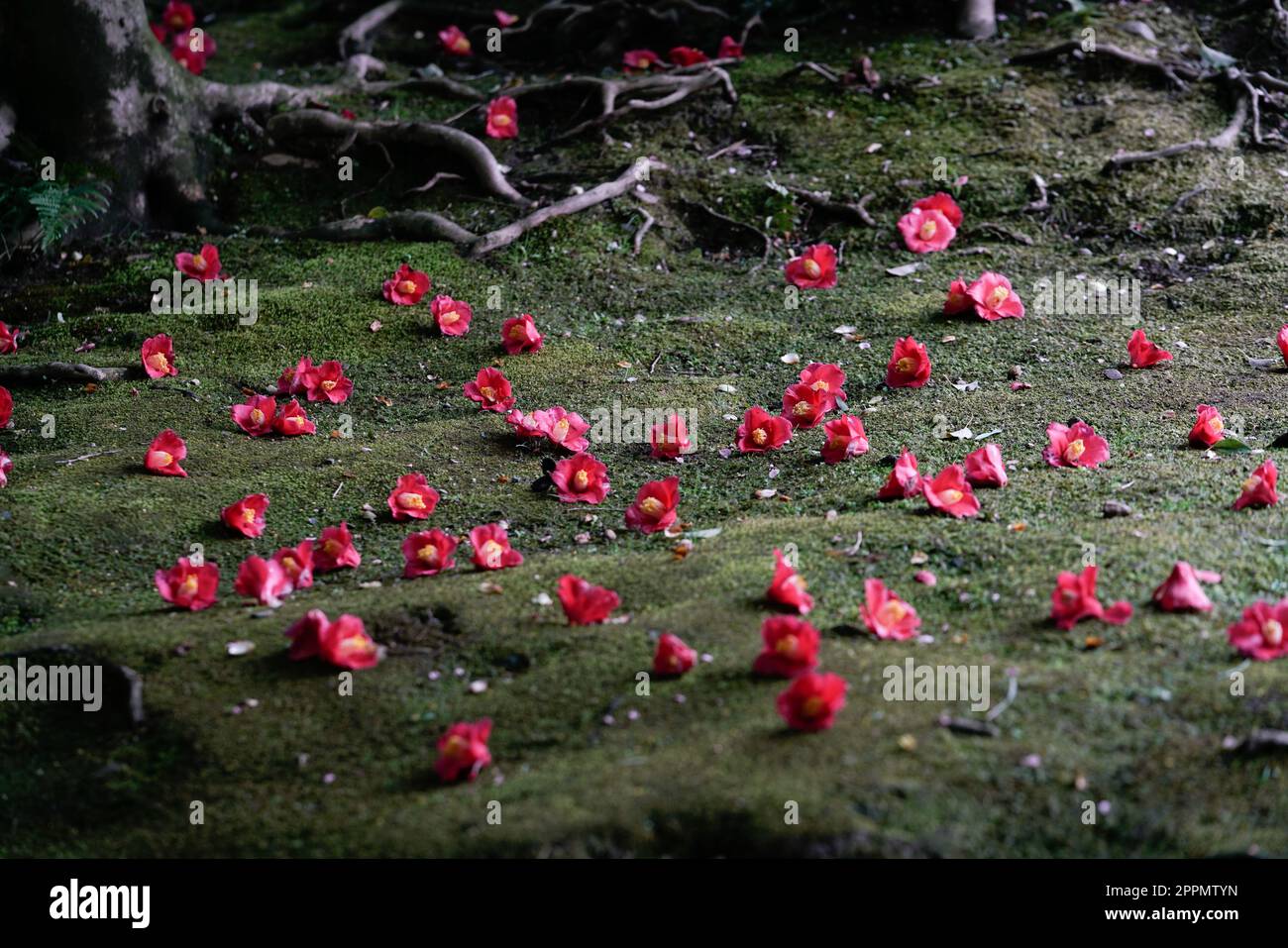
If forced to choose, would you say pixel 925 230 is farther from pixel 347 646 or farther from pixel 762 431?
pixel 347 646

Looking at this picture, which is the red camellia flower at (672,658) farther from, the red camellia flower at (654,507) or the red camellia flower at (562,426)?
the red camellia flower at (562,426)

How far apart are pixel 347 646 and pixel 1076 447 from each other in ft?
7.61

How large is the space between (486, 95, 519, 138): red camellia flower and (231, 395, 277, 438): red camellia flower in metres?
2.67

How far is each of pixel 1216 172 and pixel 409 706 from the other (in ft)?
16.2

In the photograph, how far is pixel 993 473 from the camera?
379cm

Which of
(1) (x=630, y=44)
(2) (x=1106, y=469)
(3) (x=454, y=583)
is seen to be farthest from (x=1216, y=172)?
(3) (x=454, y=583)

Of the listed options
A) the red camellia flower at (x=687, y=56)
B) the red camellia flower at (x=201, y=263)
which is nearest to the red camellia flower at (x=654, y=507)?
the red camellia flower at (x=201, y=263)

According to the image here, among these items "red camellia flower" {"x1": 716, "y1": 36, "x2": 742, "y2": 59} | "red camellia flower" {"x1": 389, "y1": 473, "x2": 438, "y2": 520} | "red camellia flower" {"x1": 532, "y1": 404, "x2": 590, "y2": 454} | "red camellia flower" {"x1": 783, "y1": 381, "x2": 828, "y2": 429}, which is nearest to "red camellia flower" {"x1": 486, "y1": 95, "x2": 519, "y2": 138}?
"red camellia flower" {"x1": 716, "y1": 36, "x2": 742, "y2": 59}

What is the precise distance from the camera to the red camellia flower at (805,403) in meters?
4.27

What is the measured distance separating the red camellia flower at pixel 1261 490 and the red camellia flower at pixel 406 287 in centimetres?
331

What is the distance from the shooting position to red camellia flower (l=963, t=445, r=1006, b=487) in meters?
3.80

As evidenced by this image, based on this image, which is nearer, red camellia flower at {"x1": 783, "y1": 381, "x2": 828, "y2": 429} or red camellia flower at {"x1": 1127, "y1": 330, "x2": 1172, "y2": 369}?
red camellia flower at {"x1": 783, "y1": 381, "x2": 828, "y2": 429}

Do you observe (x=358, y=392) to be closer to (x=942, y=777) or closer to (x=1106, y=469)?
(x=1106, y=469)

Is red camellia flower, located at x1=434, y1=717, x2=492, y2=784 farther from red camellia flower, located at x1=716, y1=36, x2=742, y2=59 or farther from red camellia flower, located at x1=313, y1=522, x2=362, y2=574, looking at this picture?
red camellia flower, located at x1=716, y1=36, x2=742, y2=59
